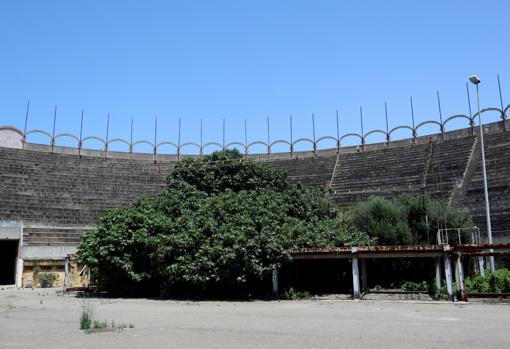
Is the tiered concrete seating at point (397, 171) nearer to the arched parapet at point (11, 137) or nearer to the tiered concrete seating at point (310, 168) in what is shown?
the tiered concrete seating at point (310, 168)

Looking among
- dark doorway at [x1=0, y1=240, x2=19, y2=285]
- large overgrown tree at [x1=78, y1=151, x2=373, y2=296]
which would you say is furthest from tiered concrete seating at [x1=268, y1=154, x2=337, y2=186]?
dark doorway at [x1=0, y1=240, x2=19, y2=285]

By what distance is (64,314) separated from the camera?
14.4 meters

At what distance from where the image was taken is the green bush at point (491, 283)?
17.4 metres

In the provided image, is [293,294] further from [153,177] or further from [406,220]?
[153,177]

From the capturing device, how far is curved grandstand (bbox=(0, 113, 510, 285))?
29609 mm

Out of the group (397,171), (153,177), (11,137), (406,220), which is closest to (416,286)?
(406,220)

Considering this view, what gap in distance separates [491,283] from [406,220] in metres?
7.08

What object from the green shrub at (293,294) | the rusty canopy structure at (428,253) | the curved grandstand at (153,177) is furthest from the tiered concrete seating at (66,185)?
the rusty canopy structure at (428,253)

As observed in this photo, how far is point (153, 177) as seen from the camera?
41188 mm

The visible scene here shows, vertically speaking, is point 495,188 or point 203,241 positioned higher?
point 495,188

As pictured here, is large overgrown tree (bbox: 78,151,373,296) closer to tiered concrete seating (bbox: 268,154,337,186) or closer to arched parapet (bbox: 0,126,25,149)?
tiered concrete seating (bbox: 268,154,337,186)

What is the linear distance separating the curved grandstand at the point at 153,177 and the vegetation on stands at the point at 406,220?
3196 millimetres

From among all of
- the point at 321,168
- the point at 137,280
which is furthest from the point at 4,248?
the point at 321,168

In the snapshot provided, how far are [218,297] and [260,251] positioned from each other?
3.09 meters
